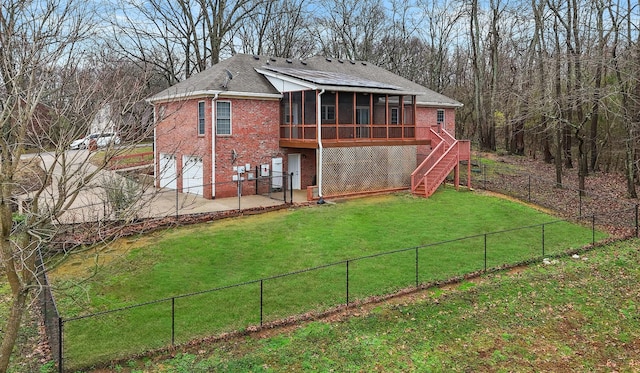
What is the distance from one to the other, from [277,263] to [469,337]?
5737mm

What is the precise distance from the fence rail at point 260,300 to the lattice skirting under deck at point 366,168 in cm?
749

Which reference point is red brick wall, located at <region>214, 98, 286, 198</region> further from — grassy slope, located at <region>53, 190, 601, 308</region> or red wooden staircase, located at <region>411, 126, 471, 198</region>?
red wooden staircase, located at <region>411, 126, 471, 198</region>

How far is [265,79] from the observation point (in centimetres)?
2328

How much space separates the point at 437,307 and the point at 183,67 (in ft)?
107

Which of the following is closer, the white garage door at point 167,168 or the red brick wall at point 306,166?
the white garage door at point 167,168

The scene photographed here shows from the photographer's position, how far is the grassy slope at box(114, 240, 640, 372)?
852 cm

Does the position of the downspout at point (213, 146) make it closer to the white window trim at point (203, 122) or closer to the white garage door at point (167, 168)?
the white window trim at point (203, 122)

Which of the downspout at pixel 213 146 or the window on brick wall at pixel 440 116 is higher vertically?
the window on brick wall at pixel 440 116

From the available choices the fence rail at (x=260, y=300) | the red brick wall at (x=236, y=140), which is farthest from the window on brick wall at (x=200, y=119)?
the fence rail at (x=260, y=300)

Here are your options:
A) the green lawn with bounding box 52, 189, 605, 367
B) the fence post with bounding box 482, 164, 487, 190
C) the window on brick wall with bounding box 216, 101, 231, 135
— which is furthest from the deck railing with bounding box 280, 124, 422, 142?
the fence post with bounding box 482, 164, 487, 190

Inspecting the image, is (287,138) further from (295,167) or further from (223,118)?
(223,118)

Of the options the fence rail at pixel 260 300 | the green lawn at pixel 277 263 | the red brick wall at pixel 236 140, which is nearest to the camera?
the fence rail at pixel 260 300

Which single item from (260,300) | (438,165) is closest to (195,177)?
(438,165)

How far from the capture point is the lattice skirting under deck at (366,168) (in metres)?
21.6
